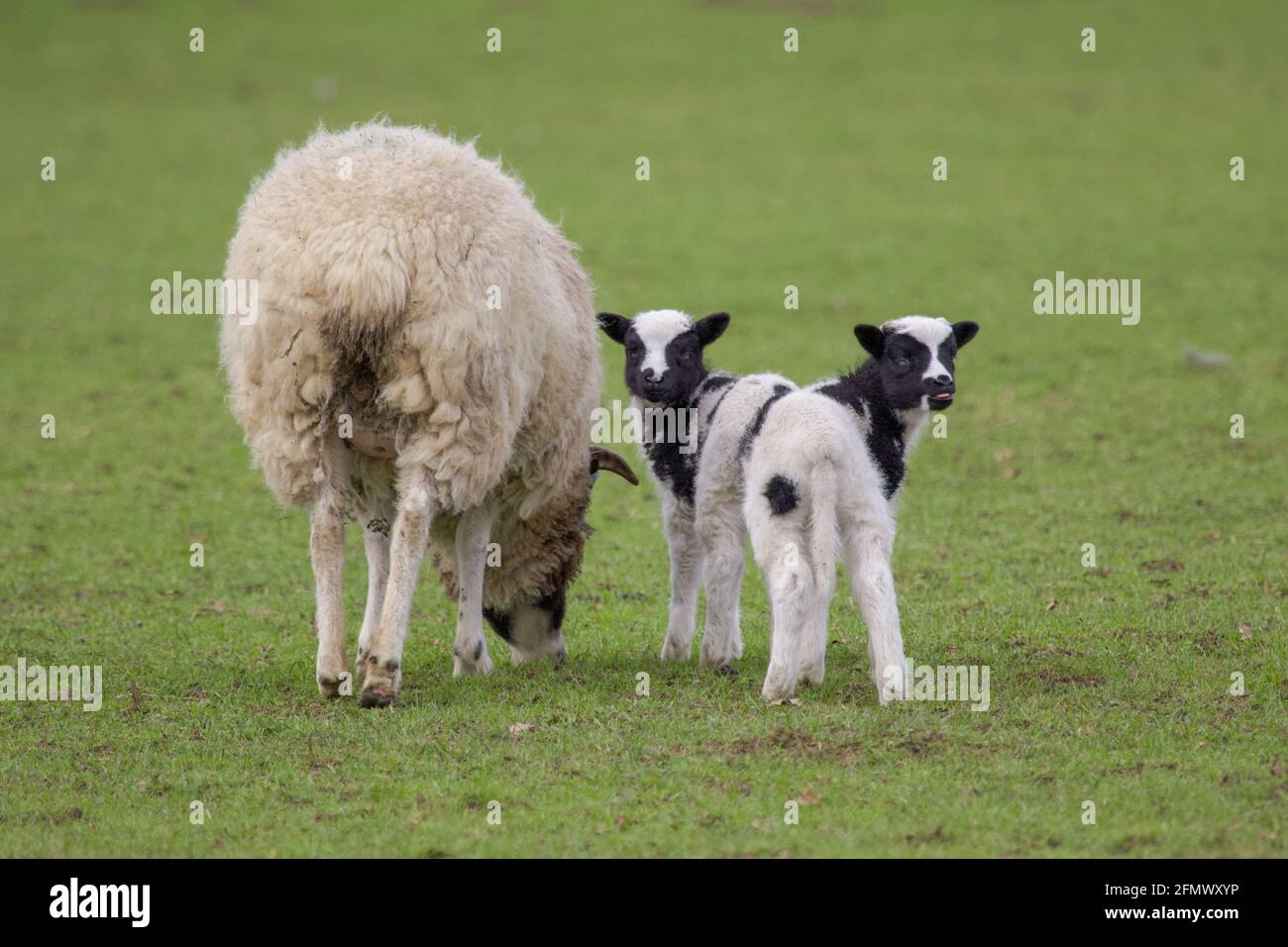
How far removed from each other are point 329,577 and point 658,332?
238cm

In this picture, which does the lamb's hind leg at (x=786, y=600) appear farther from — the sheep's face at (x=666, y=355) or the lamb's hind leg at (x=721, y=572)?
the sheep's face at (x=666, y=355)

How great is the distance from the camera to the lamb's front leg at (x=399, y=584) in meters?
8.57

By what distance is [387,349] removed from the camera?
8.54 m

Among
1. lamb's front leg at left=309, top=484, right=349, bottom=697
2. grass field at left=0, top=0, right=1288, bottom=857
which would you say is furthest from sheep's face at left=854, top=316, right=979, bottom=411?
lamb's front leg at left=309, top=484, right=349, bottom=697

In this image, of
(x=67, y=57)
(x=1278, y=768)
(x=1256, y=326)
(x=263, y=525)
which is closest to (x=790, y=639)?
(x=1278, y=768)

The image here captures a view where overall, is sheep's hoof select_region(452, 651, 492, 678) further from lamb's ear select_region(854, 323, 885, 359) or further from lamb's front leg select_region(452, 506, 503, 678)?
lamb's ear select_region(854, 323, 885, 359)

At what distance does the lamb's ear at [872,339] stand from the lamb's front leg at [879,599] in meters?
1.10

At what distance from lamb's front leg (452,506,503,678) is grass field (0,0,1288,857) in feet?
0.79

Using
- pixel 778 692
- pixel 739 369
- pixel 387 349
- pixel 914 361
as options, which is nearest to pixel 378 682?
pixel 387 349

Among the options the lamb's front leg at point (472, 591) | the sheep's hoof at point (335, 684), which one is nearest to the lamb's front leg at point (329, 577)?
the sheep's hoof at point (335, 684)

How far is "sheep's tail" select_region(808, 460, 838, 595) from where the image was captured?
326 inches

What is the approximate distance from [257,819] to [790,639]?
2760 mm

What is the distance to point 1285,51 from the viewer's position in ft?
118

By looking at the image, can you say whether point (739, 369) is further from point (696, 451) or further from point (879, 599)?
point (879, 599)
